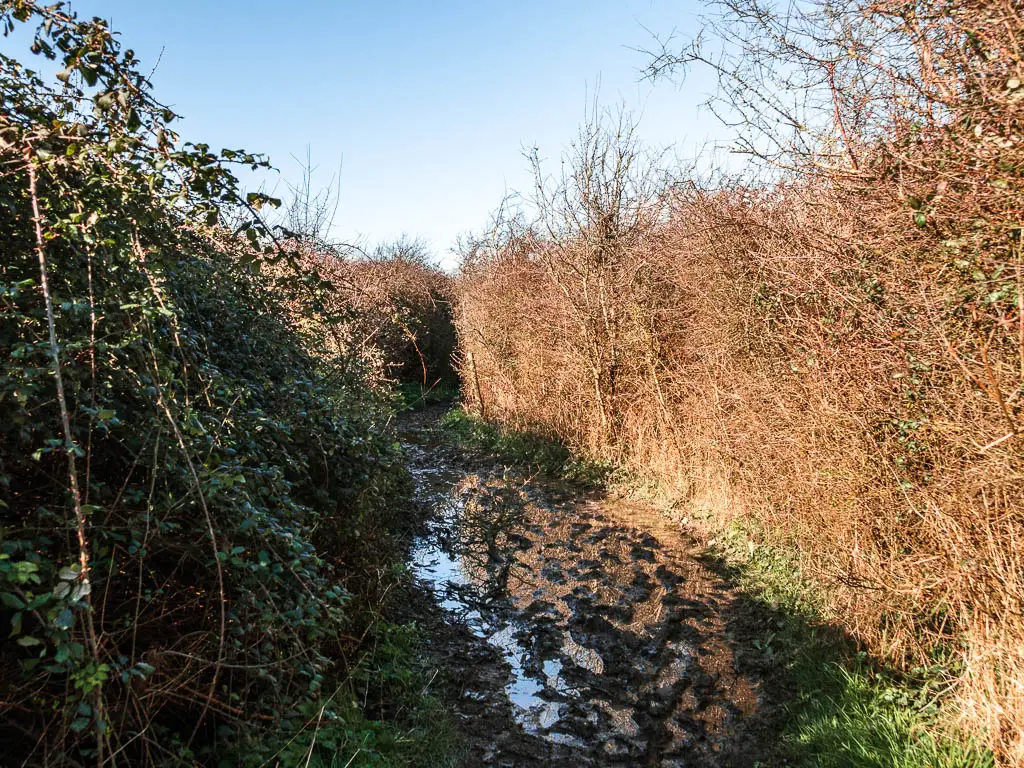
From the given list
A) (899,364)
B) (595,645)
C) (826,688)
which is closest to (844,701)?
(826,688)

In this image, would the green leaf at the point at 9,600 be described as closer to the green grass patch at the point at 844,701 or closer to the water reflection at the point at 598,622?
the water reflection at the point at 598,622

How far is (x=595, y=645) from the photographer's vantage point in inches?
230

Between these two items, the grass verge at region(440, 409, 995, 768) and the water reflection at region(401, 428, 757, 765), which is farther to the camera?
the water reflection at region(401, 428, 757, 765)

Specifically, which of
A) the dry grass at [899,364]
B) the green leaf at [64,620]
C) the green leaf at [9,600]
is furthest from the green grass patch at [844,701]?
the green leaf at [9,600]

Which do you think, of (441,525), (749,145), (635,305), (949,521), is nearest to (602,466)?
(635,305)

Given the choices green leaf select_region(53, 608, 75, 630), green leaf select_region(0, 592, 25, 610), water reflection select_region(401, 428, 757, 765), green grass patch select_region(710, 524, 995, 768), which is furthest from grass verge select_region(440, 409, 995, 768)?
green leaf select_region(0, 592, 25, 610)

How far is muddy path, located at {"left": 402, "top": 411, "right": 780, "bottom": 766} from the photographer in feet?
14.8

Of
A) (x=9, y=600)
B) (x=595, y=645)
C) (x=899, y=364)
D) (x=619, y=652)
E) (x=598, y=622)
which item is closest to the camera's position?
(x=9, y=600)

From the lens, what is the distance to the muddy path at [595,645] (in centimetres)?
451

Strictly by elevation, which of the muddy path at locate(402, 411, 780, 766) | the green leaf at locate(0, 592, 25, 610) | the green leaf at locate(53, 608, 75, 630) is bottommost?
the muddy path at locate(402, 411, 780, 766)

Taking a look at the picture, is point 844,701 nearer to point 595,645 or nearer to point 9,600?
point 595,645

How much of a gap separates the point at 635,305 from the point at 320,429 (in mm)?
6743

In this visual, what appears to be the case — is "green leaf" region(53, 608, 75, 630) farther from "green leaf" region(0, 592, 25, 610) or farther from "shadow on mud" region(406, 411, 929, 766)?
"shadow on mud" region(406, 411, 929, 766)

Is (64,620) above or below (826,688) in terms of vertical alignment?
above
